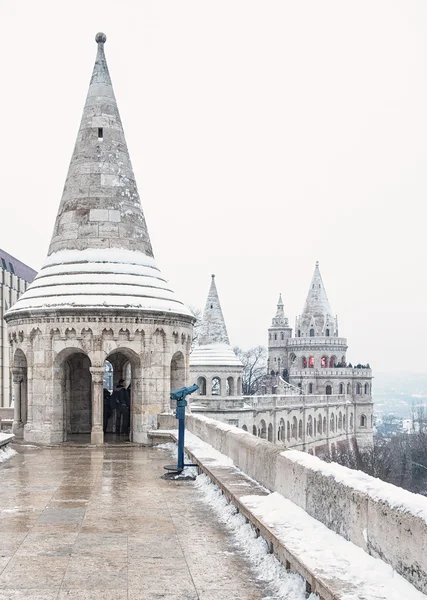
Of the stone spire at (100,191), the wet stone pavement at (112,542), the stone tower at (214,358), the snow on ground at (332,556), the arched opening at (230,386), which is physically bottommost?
the wet stone pavement at (112,542)

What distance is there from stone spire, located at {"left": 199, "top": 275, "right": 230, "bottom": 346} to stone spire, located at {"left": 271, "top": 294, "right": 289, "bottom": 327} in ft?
168

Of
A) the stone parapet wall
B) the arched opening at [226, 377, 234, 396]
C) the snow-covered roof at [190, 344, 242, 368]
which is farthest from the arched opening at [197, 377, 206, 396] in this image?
the stone parapet wall

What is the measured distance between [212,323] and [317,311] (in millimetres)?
45153

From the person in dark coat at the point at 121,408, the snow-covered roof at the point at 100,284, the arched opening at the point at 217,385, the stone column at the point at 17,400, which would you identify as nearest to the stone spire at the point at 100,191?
the snow-covered roof at the point at 100,284

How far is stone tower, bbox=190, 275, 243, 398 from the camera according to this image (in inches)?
1654

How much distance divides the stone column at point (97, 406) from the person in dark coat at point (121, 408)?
2.76m

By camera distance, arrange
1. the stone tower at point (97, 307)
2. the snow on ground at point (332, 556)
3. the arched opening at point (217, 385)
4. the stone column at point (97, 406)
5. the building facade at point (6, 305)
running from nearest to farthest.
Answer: the snow on ground at point (332, 556) < the stone column at point (97, 406) < the stone tower at point (97, 307) < the arched opening at point (217, 385) < the building facade at point (6, 305)

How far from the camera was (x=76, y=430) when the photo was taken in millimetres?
17672

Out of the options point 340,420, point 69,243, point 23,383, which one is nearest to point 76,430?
point 23,383

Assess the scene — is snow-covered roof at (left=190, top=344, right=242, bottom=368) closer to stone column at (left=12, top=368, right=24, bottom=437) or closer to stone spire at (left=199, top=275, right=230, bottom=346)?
stone spire at (left=199, top=275, right=230, bottom=346)

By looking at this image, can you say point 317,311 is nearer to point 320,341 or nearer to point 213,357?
point 320,341

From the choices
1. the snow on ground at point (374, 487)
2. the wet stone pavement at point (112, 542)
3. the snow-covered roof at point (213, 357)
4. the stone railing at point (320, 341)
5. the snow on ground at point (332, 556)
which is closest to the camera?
the snow on ground at point (332, 556)

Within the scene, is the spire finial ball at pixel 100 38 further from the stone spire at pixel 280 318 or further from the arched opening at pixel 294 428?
the stone spire at pixel 280 318

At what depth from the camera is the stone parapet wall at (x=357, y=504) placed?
3.97 metres
